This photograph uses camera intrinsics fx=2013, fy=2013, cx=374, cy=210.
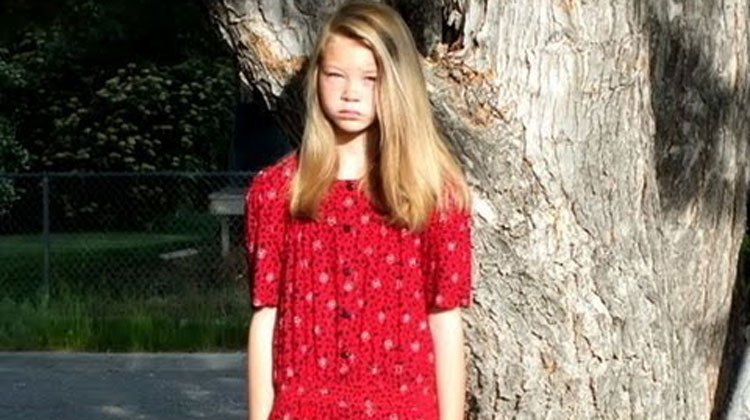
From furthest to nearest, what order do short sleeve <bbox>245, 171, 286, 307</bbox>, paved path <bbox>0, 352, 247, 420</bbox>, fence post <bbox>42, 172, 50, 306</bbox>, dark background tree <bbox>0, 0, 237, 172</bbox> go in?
1. dark background tree <bbox>0, 0, 237, 172</bbox>
2. fence post <bbox>42, 172, 50, 306</bbox>
3. paved path <bbox>0, 352, 247, 420</bbox>
4. short sleeve <bbox>245, 171, 286, 307</bbox>

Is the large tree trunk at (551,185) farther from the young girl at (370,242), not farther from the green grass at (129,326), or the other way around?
the green grass at (129,326)

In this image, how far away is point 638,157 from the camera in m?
4.49

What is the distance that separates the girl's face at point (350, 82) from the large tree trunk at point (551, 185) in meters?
0.26

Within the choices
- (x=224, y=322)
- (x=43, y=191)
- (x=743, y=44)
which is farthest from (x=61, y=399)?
(x=743, y=44)

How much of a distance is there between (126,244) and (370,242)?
1529cm

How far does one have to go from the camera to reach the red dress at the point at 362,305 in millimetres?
4133

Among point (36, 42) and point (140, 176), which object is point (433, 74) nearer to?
point (140, 176)

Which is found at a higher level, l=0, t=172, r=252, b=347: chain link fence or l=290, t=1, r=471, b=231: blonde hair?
l=290, t=1, r=471, b=231: blonde hair

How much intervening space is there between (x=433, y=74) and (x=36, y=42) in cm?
2237

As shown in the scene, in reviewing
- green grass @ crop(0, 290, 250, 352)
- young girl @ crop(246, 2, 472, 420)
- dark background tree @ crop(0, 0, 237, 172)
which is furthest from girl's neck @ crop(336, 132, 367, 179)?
dark background tree @ crop(0, 0, 237, 172)

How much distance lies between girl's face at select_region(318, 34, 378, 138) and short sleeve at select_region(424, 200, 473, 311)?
0.84 feet

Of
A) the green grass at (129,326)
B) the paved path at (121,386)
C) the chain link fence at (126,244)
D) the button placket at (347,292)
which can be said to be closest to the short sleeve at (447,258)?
the button placket at (347,292)

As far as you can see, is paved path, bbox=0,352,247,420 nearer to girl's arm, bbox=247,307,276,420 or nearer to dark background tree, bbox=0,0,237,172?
girl's arm, bbox=247,307,276,420

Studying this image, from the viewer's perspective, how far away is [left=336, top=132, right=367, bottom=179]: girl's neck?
4.21 meters
